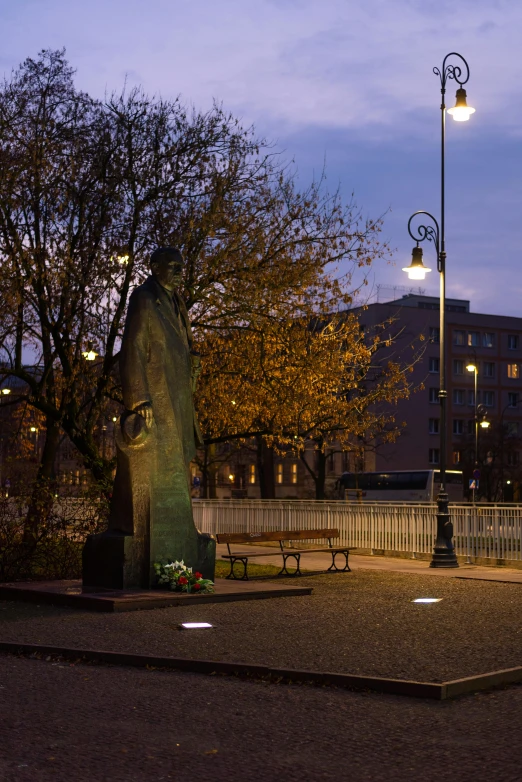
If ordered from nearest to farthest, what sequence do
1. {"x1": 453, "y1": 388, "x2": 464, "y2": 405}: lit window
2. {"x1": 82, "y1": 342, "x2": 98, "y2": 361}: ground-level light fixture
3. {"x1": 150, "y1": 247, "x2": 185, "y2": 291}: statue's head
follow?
{"x1": 150, "y1": 247, "x2": 185, "y2": 291}: statue's head < {"x1": 82, "y1": 342, "x2": 98, "y2": 361}: ground-level light fixture < {"x1": 453, "y1": 388, "x2": 464, "y2": 405}: lit window

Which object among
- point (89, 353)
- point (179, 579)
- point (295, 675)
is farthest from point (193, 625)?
point (89, 353)

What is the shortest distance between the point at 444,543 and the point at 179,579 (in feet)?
31.5

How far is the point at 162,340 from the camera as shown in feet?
53.9

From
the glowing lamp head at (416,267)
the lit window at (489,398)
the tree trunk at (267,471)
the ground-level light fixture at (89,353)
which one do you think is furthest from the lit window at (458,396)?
the ground-level light fixture at (89,353)

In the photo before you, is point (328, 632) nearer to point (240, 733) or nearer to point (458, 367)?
point (240, 733)

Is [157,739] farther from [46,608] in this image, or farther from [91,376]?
[91,376]

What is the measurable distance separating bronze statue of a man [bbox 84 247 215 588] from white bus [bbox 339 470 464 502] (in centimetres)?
5222

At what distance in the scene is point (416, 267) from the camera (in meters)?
25.8

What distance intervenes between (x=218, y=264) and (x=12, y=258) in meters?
4.14

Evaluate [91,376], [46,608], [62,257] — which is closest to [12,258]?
[62,257]

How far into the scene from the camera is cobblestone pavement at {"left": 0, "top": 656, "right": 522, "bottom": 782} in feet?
21.2

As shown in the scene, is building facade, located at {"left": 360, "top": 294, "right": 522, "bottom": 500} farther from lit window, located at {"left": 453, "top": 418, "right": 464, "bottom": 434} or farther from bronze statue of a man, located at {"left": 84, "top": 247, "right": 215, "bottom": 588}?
bronze statue of a man, located at {"left": 84, "top": 247, "right": 215, "bottom": 588}

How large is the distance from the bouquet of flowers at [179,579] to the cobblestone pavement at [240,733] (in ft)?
19.9

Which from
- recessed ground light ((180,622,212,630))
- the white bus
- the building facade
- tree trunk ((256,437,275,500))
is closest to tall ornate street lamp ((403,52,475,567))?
recessed ground light ((180,622,212,630))
